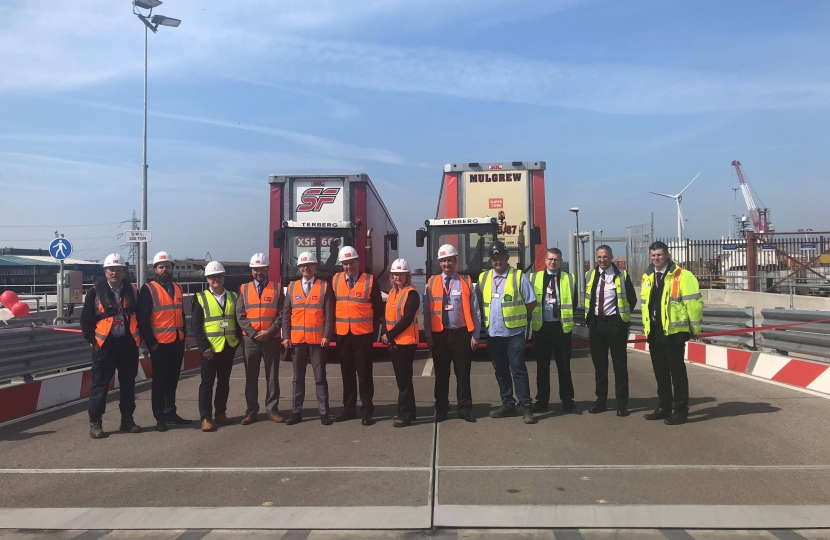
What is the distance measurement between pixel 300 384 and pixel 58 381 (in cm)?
391

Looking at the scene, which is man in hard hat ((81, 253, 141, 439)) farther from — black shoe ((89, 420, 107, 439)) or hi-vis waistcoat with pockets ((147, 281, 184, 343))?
hi-vis waistcoat with pockets ((147, 281, 184, 343))

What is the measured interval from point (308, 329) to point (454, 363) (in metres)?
1.70

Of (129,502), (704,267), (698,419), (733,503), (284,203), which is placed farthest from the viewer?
(704,267)

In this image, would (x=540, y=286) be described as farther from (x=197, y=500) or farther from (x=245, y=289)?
(x=197, y=500)

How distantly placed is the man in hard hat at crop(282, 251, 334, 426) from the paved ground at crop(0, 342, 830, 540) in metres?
0.31

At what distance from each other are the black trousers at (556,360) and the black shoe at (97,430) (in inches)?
191

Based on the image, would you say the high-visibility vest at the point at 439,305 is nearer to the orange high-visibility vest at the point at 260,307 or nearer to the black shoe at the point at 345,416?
the black shoe at the point at 345,416

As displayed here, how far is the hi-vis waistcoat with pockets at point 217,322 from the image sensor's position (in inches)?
296

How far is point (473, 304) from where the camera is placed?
301 inches

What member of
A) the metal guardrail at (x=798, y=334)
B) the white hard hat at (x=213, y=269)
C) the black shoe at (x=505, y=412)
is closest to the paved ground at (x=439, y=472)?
the black shoe at (x=505, y=412)

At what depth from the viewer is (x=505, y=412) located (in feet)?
25.1

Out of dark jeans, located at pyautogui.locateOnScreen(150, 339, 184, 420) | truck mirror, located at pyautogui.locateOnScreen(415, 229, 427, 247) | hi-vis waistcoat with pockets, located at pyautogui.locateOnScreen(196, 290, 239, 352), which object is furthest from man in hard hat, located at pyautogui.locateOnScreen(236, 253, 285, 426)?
truck mirror, located at pyautogui.locateOnScreen(415, 229, 427, 247)

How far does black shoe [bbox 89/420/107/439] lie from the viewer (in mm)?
7078

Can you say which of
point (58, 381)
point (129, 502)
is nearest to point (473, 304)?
point (129, 502)
